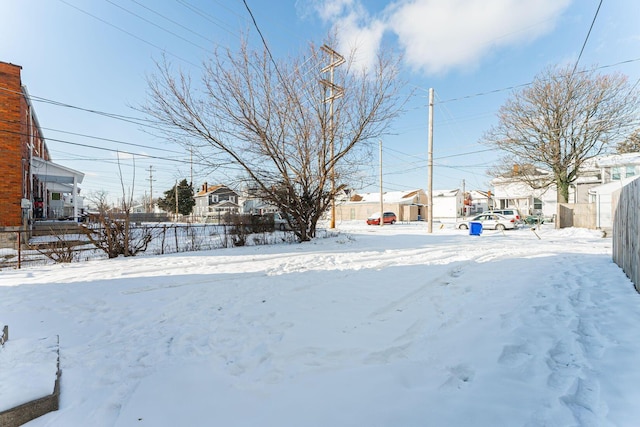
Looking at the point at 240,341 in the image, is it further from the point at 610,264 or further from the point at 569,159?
the point at 569,159

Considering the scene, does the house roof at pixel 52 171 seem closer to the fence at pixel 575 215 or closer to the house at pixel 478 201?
the fence at pixel 575 215

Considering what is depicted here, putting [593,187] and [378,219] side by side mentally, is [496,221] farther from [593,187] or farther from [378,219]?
[378,219]

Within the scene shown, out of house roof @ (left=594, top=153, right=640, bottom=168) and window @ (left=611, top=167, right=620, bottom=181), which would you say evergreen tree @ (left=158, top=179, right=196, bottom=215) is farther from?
window @ (left=611, top=167, right=620, bottom=181)

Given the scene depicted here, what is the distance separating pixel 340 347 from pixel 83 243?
30.4ft

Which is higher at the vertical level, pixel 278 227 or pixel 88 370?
pixel 278 227

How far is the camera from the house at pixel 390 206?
4138 centimetres

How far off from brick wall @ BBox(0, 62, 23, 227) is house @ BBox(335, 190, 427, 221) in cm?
3276

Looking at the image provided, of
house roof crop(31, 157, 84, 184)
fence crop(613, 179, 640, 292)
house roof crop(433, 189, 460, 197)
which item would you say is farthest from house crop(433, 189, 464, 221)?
house roof crop(31, 157, 84, 184)

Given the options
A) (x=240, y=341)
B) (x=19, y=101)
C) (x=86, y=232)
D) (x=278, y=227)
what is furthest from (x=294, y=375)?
(x=19, y=101)

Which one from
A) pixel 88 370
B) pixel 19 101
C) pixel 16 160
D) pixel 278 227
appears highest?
pixel 19 101

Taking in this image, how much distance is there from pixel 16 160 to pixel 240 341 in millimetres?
15787

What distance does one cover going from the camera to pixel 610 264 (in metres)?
6.82

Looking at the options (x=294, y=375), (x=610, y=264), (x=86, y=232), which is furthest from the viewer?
(x=86, y=232)

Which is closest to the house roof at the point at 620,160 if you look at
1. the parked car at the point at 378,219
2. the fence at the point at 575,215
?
the fence at the point at 575,215
